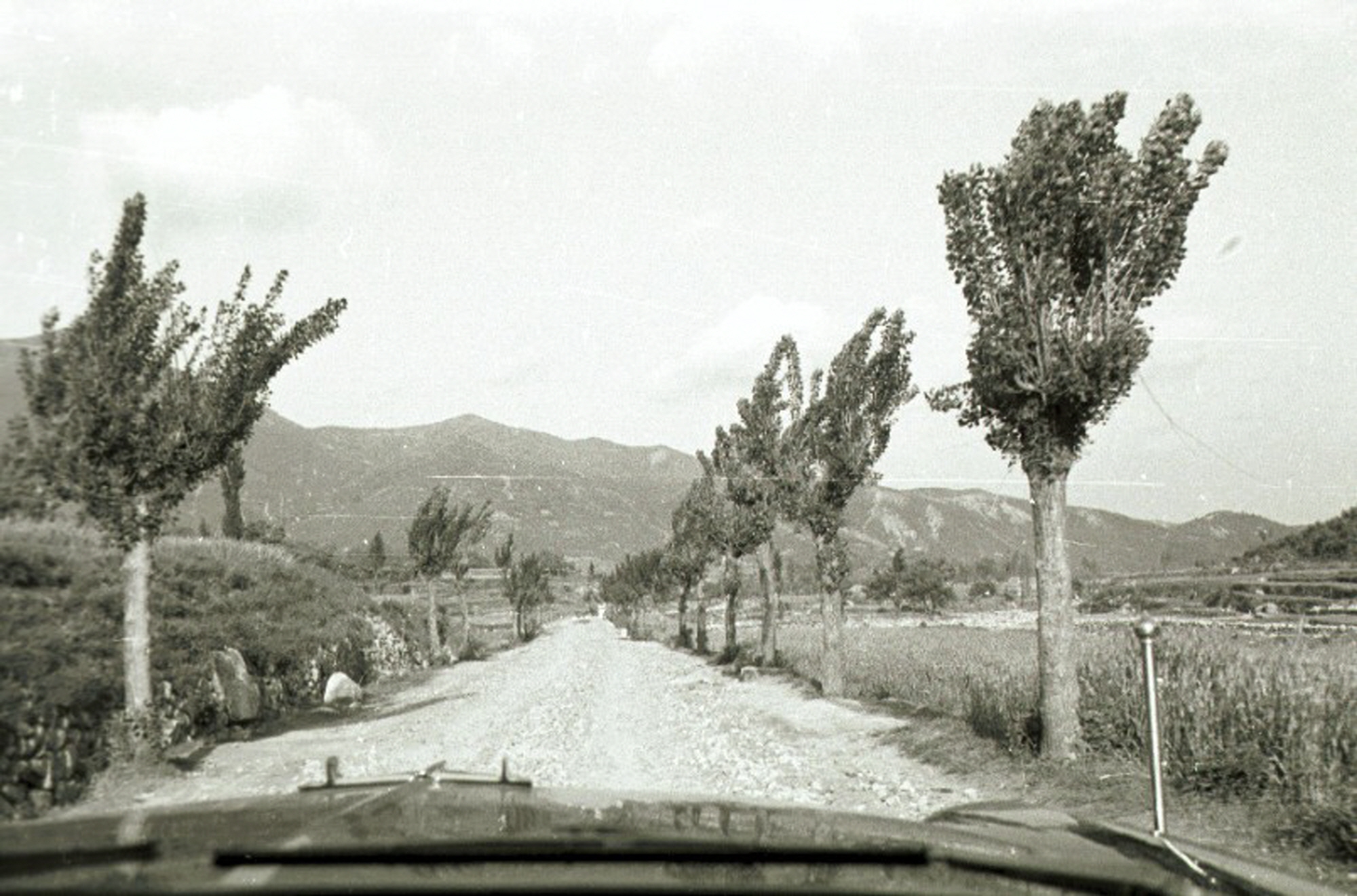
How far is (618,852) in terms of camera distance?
6.20 feet

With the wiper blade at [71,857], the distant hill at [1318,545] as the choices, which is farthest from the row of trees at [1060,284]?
the distant hill at [1318,545]

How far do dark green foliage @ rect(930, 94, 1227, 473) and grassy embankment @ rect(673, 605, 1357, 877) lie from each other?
102 inches

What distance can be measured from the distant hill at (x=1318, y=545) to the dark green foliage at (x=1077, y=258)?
63.5 meters

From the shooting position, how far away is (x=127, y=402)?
11891 millimetres

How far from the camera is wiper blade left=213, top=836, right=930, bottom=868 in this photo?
1761 millimetres

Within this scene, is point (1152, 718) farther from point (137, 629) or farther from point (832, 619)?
point (832, 619)

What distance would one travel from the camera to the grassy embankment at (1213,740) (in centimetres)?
712

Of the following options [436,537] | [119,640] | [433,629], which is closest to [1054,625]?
[119,640]

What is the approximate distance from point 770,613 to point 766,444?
476 cm

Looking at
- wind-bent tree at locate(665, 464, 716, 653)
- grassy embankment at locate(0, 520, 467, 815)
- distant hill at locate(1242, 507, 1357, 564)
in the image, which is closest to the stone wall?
grassy embankment at locate(0, 520, 467, 815)

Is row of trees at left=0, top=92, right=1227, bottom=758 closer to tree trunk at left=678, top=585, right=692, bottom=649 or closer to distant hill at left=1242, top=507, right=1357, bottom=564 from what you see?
tree trunk at left=678, top=585, right=692, bottom=649

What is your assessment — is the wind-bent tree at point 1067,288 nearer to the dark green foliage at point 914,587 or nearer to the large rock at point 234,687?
the large rock at point 234,687

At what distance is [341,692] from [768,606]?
453 inches

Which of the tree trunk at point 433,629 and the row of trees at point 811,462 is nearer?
the row of trees at point 811,462
